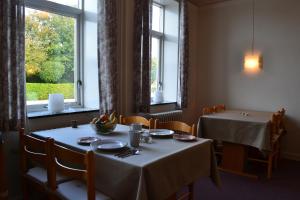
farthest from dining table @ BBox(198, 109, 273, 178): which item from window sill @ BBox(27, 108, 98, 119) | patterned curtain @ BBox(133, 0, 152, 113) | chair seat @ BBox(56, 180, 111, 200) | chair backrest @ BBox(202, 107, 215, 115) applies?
chair seat @ BBox(56, 180, 111, 200)

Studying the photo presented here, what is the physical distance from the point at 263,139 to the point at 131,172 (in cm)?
222

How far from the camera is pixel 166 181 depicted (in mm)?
1542

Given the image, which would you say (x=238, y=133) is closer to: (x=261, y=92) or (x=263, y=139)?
(x=263, y=139)

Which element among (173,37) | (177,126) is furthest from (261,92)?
(177,126)

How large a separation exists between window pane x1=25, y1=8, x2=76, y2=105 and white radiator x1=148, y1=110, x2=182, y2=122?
1.23 metres

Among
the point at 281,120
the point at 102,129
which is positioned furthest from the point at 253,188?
the point at 102,129

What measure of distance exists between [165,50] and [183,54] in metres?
0.43

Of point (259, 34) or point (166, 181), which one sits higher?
point (259, 34)

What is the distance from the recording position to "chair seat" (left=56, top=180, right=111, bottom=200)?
62.9 inches

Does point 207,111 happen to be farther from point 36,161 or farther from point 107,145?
point 36,161

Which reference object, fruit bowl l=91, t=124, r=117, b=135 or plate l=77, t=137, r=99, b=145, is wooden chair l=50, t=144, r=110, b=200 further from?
fruit bowl l=91, t=124, r=117, b=135

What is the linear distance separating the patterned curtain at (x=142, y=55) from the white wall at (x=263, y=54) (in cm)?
176

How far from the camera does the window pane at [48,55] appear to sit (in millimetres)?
2719

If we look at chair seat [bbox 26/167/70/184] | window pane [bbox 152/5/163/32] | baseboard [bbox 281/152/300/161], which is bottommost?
baseboard [bbox 281/152/300/161]
